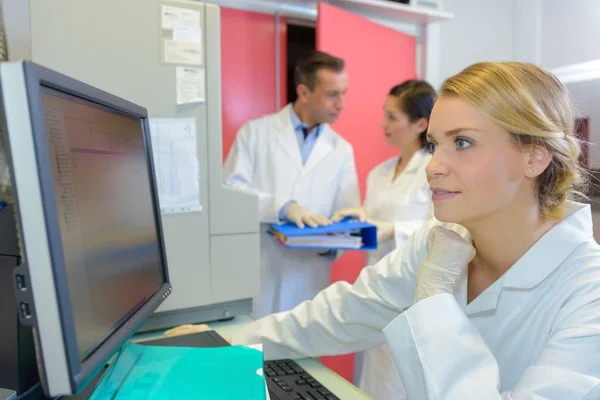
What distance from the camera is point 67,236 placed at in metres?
0.49

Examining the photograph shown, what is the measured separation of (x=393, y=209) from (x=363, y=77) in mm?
990

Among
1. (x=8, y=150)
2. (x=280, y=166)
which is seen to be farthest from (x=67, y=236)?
(x=280, y=166)

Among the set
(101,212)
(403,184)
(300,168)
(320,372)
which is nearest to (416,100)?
(403,184)

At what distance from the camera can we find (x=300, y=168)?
6.69 ft

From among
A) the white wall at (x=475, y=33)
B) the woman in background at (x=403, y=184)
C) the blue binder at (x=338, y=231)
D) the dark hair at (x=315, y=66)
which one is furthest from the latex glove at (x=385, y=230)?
the white wall at (x=475, y=33)

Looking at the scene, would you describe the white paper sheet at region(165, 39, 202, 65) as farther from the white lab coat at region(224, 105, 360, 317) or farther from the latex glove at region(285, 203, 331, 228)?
the white lab coat at region(224, 105, 360, 317)

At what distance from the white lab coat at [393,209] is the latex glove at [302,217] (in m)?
0.34

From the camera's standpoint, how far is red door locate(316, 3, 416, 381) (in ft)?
7.83

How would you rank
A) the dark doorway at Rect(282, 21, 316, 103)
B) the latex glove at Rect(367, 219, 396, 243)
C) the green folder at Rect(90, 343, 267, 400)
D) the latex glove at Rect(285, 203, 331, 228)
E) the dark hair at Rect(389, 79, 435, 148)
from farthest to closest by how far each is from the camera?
the dark doorway at Rect(282, 21, 316, 103) → the dark hair at Rect(389, 79, 435, 148) → the latex glove at Rect(367, 219, 396, 243) → the latex glove at Rect(285, 203, 331, 228) → the green folder at Rect(90, 343, 267, 400)

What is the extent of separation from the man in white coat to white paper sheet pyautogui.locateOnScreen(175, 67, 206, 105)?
81cm

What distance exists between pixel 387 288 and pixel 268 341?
27 cm

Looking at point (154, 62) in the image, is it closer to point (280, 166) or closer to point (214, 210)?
point (214, 210)

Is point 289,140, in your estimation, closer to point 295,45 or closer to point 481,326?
point 295,45

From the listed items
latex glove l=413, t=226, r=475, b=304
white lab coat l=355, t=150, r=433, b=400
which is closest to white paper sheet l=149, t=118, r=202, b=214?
latex glove l=413, t=226, r=475, b=304
